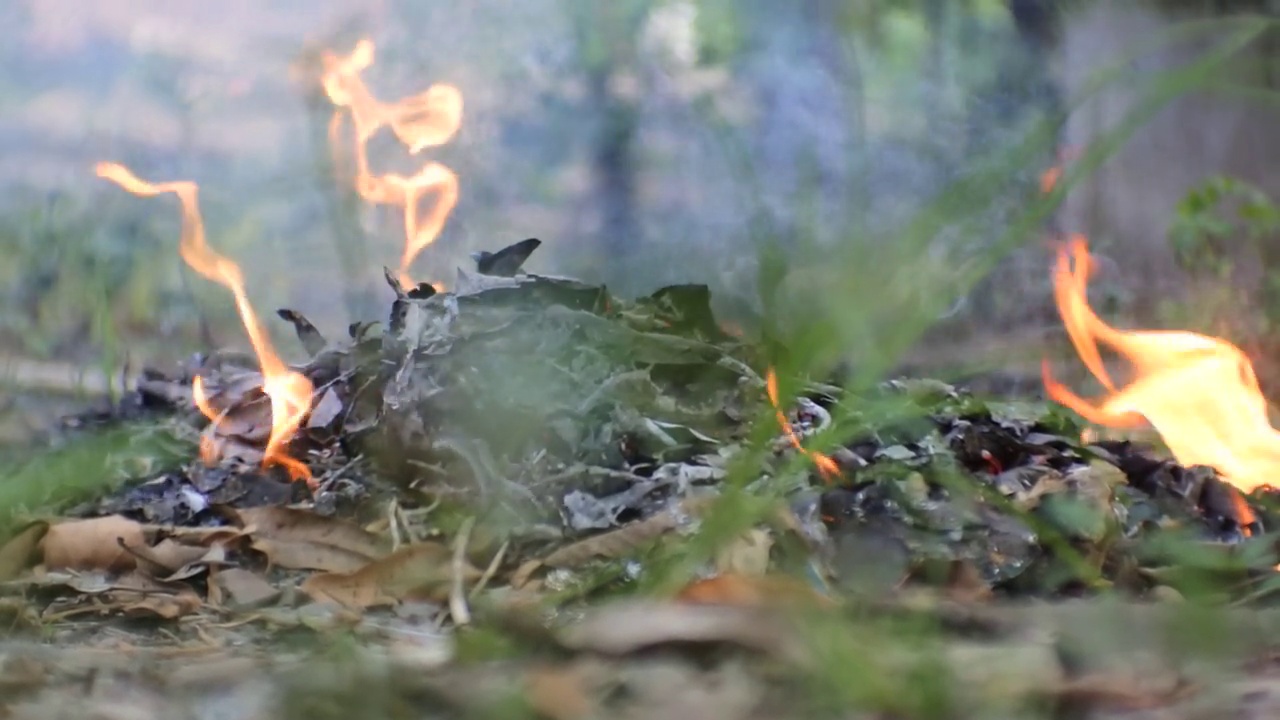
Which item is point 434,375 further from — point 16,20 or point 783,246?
point 16,20

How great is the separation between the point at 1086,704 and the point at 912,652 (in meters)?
0.06

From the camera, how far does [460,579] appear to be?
0.78m

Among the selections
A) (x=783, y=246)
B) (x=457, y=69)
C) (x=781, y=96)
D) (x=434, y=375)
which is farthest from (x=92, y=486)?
(x=781, y=96)

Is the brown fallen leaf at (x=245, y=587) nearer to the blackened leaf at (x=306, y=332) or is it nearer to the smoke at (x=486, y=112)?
the blackened leaf at (x=306, y=332)

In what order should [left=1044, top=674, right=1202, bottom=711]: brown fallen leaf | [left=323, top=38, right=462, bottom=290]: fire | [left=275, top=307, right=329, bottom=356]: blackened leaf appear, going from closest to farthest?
1. [left=1044, top=674, right=1202, bottom=711]: brown fallen leaf
2. [left=275, top=307, right=329, bottom=356]: blackened leaf
3. [left=323, top=38, right=462, bottom=290]: fire

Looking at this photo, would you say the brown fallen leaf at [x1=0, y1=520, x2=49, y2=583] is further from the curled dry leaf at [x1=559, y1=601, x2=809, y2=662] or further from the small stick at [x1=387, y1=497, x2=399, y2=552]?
the curled dry leaf at [x1=559, y1=601, x2=809, y2=662]

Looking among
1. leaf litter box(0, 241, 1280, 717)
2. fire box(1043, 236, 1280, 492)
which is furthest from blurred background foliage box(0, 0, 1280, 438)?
fire box(1043, 236, 1280, 492)

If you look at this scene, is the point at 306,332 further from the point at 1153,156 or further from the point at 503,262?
the point at 1153,156

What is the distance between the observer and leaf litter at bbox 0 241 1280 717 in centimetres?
43

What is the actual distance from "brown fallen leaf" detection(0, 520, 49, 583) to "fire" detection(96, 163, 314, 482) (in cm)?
23

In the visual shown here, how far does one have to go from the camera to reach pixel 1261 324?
56.6 inches

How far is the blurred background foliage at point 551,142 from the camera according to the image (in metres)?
1.54

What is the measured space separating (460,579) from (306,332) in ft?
2.41

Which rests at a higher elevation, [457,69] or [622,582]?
[457,69]
